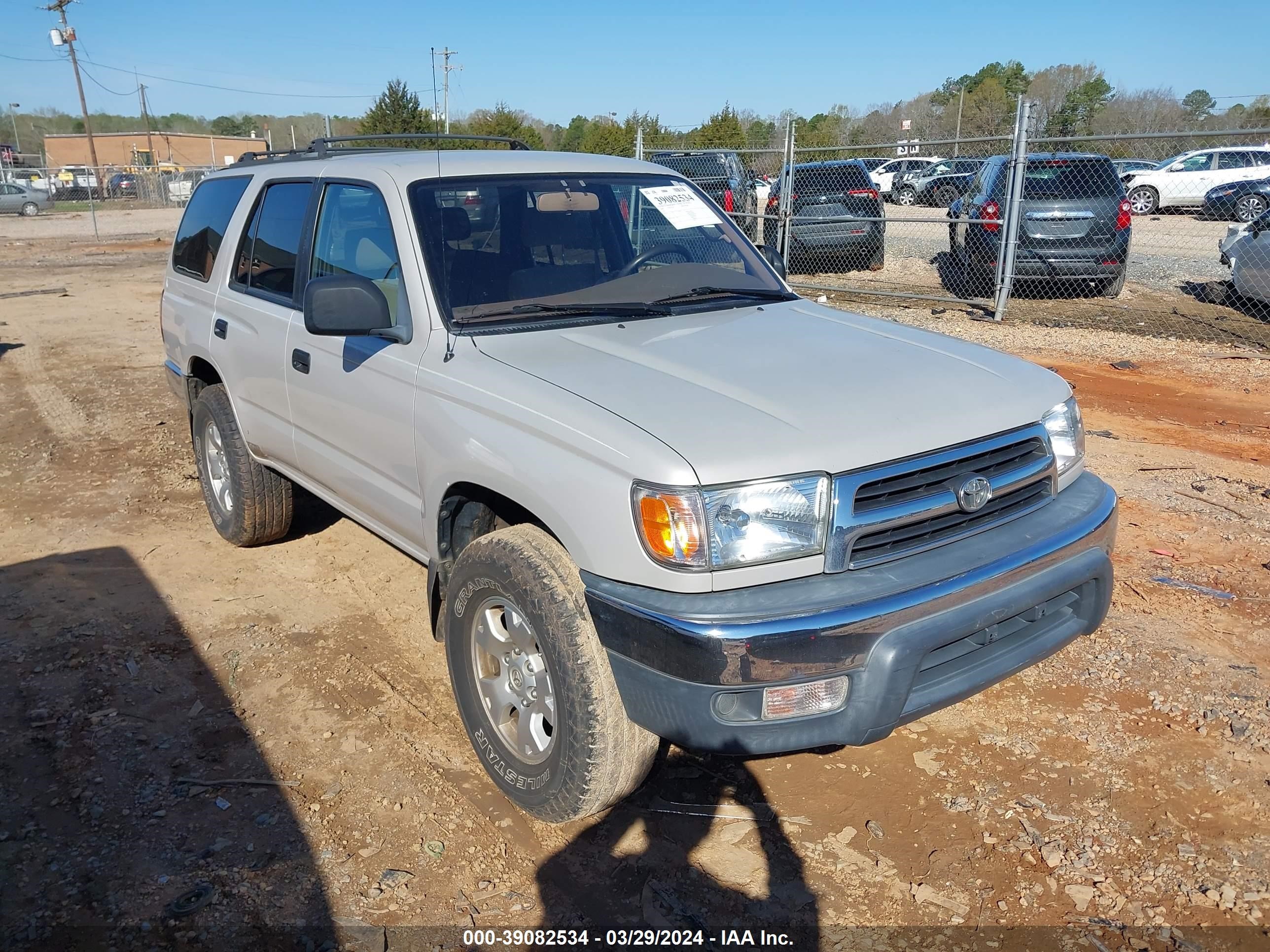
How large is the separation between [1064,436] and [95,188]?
49.1 metres

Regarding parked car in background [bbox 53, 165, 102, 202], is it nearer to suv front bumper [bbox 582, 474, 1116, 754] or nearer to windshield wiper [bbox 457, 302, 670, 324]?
windshield wiper [bbox 457, 302, 670, 324]

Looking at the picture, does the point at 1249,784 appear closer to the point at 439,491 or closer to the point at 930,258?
the point at 439,491

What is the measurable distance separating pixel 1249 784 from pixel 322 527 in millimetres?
4629

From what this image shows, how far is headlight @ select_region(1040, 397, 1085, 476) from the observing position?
316 cm

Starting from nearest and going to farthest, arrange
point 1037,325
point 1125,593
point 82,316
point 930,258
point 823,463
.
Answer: point 823,463
point 1125,593
point 1037,325
point 82,316
point 930,258

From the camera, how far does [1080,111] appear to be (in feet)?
95.7

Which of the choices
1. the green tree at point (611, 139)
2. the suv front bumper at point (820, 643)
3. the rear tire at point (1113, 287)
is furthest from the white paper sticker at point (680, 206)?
the green tree at point (611, 139)

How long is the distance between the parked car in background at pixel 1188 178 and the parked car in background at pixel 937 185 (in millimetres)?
3970

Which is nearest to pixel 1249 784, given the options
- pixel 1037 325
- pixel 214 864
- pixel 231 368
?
pixel 214 864

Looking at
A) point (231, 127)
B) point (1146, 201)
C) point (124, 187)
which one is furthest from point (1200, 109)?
point (231, 127)

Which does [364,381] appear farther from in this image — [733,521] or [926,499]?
[926,499]

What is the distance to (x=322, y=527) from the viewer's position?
568 cm

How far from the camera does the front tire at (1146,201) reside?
23.5 meters

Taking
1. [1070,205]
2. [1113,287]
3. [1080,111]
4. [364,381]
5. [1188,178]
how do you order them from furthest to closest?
[1080,111] → [1188,178] → [1113,287] → [1070,205] → [364,381]
